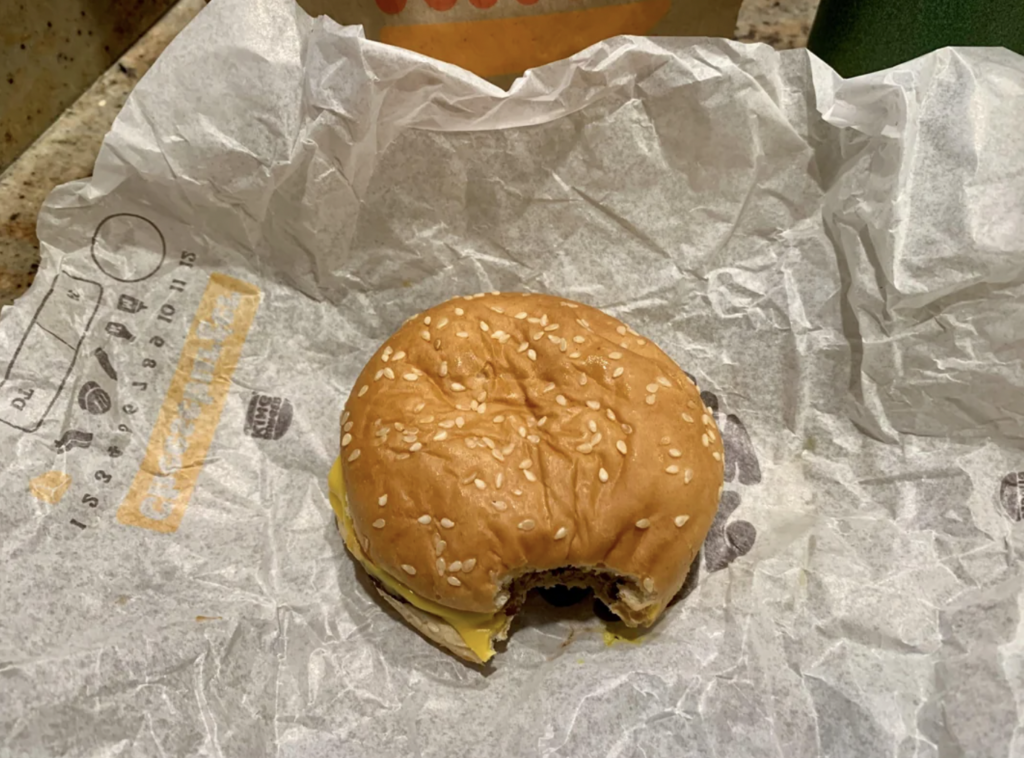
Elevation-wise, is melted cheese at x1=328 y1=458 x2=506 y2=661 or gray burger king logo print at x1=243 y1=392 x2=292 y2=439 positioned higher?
gray burger king logo print at x1=243 y1=392 x2=292 y2=439

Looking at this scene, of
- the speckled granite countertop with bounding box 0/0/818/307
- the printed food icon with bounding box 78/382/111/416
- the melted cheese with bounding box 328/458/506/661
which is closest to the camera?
the melted cheese with bounding box 328/458/506/661

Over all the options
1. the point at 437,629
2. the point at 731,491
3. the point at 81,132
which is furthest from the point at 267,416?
the point at 731,491

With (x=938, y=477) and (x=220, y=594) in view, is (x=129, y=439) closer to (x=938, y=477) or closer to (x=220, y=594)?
(x=220, y=594)

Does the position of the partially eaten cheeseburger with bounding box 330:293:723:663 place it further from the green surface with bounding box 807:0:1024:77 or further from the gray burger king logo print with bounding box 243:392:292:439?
the green surface with bounding box 807:0:1024:77

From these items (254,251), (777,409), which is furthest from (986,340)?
(254,251)

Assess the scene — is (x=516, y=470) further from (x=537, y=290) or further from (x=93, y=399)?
(x=93, y=399)

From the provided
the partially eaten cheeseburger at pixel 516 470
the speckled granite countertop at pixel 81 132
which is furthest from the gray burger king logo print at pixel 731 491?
the speckled granite countertop at pixel 81 132

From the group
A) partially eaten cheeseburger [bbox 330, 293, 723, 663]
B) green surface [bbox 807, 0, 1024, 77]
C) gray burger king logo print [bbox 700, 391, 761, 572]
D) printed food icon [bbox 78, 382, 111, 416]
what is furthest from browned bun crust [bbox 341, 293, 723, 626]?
green surface [bbox 807, 0, 1024, 77]
